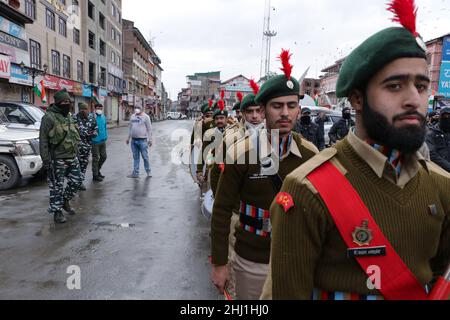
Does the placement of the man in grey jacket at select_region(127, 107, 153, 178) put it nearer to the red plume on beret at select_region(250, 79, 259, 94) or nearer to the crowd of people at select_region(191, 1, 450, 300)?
the red plume on beret at select_region(250, 79, 259, 94)

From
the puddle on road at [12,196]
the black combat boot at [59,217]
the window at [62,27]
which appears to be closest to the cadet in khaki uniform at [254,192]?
the black combat boot at [59,217]

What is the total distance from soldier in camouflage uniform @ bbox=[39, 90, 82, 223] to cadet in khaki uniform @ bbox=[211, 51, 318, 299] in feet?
13.7

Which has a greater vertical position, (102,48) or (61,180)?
(102,48)

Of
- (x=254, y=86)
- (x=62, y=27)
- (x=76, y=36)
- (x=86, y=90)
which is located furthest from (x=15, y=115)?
(x=76, y=36)

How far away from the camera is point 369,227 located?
1.27 meters

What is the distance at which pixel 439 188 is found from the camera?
1.45 m

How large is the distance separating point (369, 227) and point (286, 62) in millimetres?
1837

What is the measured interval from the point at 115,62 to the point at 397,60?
51972mm

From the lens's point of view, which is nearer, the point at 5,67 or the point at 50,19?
the point at 5,67

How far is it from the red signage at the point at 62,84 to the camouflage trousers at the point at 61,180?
22161mm

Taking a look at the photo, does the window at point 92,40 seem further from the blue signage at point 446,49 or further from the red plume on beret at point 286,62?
the red plume on beret at point 286,62

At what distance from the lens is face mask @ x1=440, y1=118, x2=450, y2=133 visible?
5.41 meters

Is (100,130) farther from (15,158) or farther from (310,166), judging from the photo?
(310,166)
